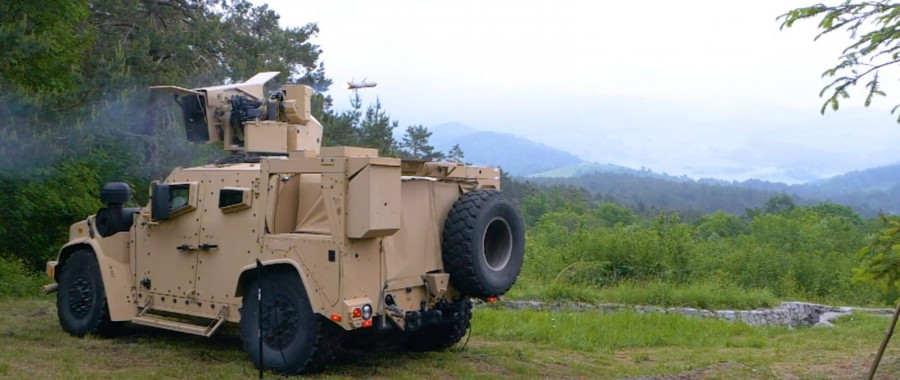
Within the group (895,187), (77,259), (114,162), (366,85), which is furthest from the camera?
(895,187)

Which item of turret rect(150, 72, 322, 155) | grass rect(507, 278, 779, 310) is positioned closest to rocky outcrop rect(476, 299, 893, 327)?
grass rect(507, 278, 779, 310)

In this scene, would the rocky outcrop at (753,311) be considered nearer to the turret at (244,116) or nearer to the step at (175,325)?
the turret at (244,116)

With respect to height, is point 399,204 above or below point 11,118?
below

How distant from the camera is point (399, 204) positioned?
7.84 metres

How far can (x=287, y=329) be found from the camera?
8.15 metres

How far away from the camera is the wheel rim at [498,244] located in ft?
29.3

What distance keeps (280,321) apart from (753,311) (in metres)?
11.5

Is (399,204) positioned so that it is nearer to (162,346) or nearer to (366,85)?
(162,346)

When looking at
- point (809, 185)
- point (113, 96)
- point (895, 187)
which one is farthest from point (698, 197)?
point (113, 96)

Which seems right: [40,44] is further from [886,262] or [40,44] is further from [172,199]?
[886,262]

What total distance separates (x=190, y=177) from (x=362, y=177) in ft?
8.46

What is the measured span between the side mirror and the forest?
4905 millimetres

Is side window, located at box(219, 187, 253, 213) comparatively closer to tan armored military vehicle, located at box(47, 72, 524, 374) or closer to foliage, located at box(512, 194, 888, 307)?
tan armored military vehicle, located at box(47, 72, 524, 374)

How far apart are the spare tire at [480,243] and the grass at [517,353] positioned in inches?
34.4
